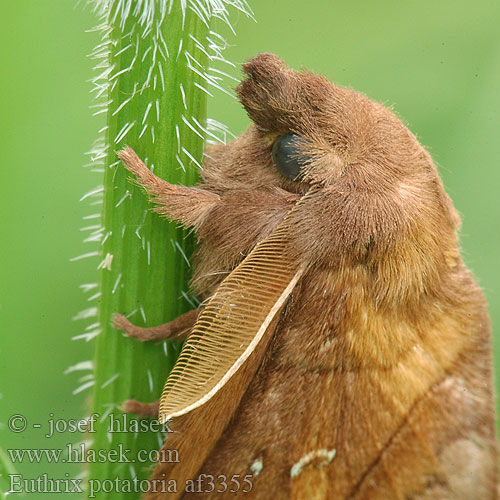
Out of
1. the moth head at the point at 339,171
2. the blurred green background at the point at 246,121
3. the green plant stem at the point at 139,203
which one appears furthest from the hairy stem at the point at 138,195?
the blurred green background at the point at 246,121

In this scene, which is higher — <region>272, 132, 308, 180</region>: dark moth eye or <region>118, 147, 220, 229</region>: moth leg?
<region>272, 132, 308, 180</region>: dark moth eye

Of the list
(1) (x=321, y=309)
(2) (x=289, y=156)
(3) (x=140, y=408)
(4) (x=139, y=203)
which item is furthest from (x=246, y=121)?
(3) (x=140, y=408)

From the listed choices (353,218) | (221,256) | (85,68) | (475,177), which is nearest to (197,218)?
(221,256)

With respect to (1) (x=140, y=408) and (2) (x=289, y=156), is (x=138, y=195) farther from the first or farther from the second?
(1) (x=140, y=408)

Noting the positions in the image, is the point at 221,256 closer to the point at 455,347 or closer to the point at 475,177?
the point at 455,347

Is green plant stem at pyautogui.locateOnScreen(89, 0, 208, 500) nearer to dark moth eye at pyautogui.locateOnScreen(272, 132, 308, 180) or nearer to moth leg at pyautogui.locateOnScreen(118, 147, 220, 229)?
moth leg at pyautogui.locateOnScreen(118, 147, 220, 229)

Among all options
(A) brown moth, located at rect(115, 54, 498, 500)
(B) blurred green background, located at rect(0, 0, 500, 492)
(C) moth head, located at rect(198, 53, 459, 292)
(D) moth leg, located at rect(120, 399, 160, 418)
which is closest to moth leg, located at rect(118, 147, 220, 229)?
(A) brown moth, located at rect(115, 54, 498, 500)
